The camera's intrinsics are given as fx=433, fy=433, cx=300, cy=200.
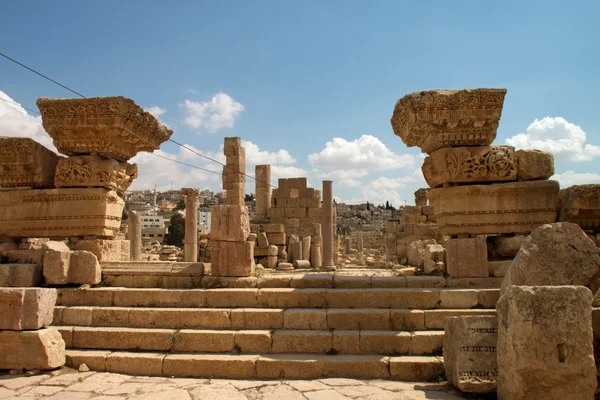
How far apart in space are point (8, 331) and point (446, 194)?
5.37 m

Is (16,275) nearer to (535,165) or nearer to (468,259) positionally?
(468,259)

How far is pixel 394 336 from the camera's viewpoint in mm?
4531

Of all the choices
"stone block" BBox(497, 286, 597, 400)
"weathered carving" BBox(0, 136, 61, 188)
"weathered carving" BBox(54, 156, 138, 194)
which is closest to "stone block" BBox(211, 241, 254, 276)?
"weathered carving" BBox(54, 156, 138, 194)

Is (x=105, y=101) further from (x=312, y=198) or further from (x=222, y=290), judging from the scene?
(x=312, y=198)

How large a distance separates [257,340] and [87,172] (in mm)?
3641

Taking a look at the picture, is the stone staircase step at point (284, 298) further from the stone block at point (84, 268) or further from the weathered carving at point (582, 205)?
the weathered carving at point (582, 205)

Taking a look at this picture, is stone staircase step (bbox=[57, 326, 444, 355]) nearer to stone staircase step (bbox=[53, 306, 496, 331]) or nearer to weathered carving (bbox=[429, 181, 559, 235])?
stone staircase step (bbox=[53, 306, 496, 331])

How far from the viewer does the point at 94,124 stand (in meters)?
6.19

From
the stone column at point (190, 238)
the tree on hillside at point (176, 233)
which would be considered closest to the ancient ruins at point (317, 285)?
the stone column at point (190, 238)

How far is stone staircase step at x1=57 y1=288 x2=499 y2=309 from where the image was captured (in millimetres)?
5017

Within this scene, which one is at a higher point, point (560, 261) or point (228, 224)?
point (228, 224)

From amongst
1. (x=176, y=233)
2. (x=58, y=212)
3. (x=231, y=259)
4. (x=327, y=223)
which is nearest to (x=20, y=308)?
(x=58, y=212)

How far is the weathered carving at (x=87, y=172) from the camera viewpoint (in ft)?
20.7

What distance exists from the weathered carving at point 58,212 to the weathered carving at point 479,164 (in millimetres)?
4839
